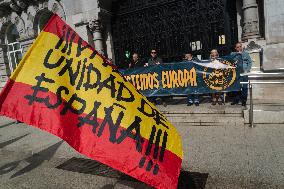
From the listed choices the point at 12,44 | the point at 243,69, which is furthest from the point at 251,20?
the point at 12,44

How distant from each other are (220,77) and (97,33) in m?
7.11

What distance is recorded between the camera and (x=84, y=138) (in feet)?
8.49

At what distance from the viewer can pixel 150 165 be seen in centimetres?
244

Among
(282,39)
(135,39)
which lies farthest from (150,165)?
(135,39)

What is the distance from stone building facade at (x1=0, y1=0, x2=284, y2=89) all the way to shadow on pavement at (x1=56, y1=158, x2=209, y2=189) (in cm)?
586

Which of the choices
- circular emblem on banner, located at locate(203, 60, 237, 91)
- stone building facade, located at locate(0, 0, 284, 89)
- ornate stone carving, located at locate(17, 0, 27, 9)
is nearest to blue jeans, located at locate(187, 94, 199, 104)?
circular emblem on banner, located at locate(203, 60, 237, 91)

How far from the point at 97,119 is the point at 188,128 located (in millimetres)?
4575

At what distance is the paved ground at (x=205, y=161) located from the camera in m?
3.98

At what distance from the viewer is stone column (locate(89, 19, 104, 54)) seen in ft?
40.8

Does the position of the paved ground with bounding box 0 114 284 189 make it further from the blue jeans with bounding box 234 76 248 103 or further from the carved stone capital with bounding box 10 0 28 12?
the carved stone capital with bounding box 10 0 28 12

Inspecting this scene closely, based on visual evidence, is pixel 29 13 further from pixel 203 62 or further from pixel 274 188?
pixel 274 188

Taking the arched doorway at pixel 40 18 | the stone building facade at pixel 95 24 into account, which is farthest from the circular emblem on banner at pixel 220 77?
the arched doorway at pixel 40 18

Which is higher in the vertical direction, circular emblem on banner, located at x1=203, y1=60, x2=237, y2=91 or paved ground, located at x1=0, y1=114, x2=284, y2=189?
circular emblem on banner, located at x1=203, y1=60, x2=237, y2=91

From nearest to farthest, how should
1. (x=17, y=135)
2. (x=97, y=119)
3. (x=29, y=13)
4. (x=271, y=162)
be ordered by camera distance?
(x=97, y=119) → (x=271, y=162) → (x=17, y=135) → (x=29, y=13)
